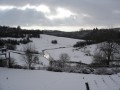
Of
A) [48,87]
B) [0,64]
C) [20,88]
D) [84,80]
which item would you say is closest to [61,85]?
[48,87]

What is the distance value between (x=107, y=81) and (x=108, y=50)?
948 inches

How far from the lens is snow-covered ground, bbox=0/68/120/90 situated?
1702 centimetres

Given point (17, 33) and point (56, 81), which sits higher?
point (17, 33)

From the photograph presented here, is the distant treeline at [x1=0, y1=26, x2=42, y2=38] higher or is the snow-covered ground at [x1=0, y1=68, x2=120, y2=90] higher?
the distant treeline at [x1=0, y1=26, x2=42, y2=38]

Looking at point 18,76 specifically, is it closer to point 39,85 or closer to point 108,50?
point 39,85

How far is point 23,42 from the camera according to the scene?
10100cm

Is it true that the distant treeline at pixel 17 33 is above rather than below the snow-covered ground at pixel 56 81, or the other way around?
above

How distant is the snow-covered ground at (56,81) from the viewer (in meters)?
17.0

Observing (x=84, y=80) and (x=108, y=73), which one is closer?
→ (x=84, y=80)

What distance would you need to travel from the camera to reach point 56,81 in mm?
19828

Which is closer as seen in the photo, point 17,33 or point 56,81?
point 56,81

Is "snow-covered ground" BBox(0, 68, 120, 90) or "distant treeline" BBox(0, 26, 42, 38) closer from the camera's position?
"snow-covered ground" BBox(0, 68, 120, 90)

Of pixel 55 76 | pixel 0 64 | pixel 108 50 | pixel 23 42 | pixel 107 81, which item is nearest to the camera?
pixel 107 81

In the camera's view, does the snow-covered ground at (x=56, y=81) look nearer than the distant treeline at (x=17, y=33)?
Yes
